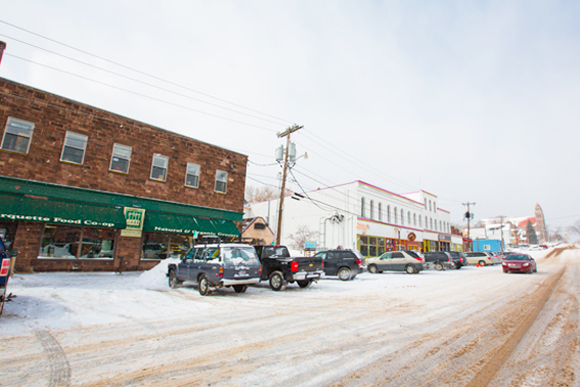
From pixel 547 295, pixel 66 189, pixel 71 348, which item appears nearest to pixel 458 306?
pixel 547 295

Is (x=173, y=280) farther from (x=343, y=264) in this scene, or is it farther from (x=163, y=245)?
(x=343, y=264)

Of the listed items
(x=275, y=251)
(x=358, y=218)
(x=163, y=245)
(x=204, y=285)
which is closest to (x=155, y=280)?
(x=204, y=285)

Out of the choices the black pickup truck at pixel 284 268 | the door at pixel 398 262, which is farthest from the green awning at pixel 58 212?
the door at pixel 398 262

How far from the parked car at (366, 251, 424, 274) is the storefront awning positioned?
1060cm

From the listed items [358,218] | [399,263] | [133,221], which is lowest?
[399,263]

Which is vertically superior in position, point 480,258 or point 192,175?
point 192,175

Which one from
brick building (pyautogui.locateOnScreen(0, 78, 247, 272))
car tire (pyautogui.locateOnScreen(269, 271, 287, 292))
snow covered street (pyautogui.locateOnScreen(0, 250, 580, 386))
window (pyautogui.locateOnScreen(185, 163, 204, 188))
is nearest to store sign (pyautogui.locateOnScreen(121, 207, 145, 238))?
brick building (pyautogui.locateOnScreen(0, 78, 247, 272))

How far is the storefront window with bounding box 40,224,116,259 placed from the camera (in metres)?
14.6

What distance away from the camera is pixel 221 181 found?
2105 cm

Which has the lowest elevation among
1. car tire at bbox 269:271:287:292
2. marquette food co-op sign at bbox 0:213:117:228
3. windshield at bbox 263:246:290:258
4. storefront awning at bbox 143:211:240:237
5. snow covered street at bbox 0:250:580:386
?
snow covered street at bbox 0:250:580:386

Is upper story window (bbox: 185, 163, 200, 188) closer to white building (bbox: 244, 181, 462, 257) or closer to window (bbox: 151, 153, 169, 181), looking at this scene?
window (bbox: 151, 153, 169, 181)

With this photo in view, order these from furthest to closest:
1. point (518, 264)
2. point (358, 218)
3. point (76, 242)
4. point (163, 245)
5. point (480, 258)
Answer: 1. point (480, 258)
2. point (358, 218)
3. point (518, 264)
4. point (163, 245)
5. point (76, 242)

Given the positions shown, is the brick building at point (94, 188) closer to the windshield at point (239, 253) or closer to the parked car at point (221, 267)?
the parked car at point (221, 267)

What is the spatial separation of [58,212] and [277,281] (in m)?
11.0
